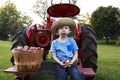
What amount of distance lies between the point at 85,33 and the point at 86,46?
0.90 feet

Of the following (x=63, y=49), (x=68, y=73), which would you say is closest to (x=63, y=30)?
(x=63, y=49)

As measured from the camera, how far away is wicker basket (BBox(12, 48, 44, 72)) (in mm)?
5585

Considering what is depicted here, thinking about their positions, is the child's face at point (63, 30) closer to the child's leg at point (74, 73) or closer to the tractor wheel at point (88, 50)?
the child's leg at point (74, 73)

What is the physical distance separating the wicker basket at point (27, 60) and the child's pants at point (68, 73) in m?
0.34

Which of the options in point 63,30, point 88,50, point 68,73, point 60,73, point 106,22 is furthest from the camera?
point 106,22

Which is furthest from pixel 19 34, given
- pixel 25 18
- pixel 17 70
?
pixel 25 18

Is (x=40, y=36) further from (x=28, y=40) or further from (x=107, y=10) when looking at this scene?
(x=107, y=10)

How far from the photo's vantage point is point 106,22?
4388cm

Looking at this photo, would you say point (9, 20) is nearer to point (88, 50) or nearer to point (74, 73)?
point (88, 50)

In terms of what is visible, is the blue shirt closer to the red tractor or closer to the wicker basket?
the wicker basket

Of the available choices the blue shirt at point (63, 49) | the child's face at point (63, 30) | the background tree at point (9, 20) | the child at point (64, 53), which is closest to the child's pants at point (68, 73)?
the child at point (64, 53)

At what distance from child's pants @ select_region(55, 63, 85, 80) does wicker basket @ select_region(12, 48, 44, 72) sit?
1.11 feet

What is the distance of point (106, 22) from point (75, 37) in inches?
1466

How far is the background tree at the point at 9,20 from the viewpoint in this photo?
5284cm
